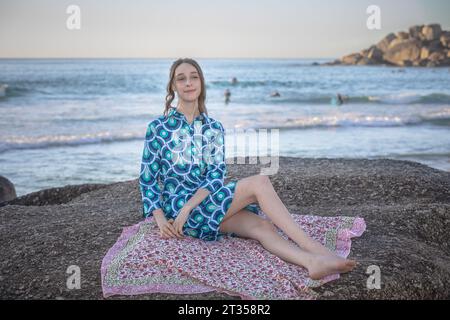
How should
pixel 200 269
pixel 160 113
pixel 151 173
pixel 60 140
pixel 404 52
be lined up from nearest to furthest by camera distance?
pixel 200 269 < pixel 151 173 < pixel 60 140 < pixel 160 113 < pixel 404 52

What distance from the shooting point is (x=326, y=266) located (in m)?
3.23

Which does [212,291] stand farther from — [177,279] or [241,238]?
[241,238]

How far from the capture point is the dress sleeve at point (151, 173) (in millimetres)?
3818

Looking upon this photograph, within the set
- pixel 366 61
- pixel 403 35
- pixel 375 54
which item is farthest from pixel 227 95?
pixel 375 54

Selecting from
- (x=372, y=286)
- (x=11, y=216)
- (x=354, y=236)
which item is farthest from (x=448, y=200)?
(x=11, y=216)

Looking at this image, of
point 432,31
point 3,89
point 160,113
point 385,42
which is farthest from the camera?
point 385,42

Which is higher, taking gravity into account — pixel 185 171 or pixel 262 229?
pixel 185 171

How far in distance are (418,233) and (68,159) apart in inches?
318

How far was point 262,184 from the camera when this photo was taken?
3.63 m

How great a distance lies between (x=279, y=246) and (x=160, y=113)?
52.1 ft

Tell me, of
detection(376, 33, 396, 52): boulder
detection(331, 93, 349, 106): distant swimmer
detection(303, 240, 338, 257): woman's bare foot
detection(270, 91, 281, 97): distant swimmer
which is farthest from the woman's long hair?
detection(376, 33, 396, 52): boulder

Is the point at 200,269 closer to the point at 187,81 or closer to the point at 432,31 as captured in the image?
the point at 187,81

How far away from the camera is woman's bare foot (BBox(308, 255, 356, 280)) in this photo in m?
3.23

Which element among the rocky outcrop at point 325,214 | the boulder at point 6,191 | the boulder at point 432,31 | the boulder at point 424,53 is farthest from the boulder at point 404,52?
the boulder at point 6,191
